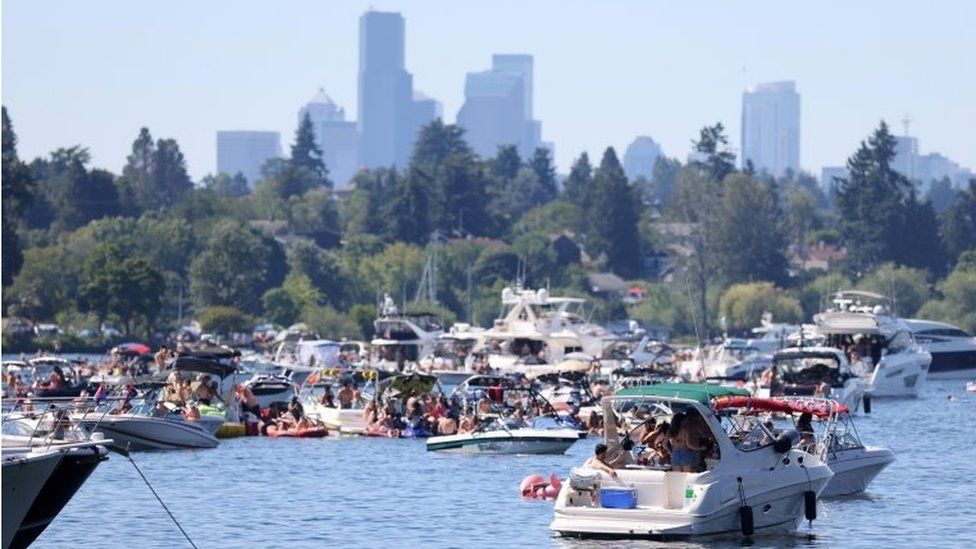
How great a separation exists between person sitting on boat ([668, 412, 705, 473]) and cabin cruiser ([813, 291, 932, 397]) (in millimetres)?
62660

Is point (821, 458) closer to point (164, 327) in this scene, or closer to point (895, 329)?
point (895, 329)

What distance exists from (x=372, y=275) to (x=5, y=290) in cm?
4048

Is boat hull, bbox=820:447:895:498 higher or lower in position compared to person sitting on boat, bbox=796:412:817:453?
lower

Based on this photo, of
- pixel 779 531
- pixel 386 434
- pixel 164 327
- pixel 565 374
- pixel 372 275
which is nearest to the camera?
pixel 779 531

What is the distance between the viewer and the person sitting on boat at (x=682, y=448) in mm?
38656

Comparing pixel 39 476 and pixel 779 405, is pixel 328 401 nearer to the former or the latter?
pixel 779 405

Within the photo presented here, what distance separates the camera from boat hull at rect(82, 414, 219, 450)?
189 feet

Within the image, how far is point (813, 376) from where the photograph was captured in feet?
273

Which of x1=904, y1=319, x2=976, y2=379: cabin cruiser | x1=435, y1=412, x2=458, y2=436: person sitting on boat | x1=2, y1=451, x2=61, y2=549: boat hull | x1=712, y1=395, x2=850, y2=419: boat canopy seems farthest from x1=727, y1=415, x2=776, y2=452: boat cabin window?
x1=904, y1=319, x2=976, y2=379: cabin cruiser

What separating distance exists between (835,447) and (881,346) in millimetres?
55142

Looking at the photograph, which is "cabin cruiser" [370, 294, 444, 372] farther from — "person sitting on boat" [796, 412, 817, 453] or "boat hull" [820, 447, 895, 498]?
"person sitting on boat" [796, 412, 817, 453]

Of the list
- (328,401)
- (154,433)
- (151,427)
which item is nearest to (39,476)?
(151,427)

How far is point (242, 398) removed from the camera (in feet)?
232

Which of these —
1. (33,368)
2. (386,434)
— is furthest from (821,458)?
(33,368)
